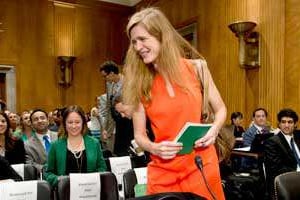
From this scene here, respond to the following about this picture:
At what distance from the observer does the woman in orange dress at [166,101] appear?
1.20 meters

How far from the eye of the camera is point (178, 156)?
1.20 m

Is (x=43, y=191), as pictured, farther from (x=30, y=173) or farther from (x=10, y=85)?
(x=10, y=85)

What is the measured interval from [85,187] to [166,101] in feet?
5.05

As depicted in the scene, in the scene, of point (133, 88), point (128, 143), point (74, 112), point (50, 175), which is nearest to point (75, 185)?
point (50, 175)

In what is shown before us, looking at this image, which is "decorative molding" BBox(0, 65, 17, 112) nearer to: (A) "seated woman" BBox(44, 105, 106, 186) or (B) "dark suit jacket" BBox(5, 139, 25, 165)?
(B) "dark suit jacket" BBox(5, 139, 25, 165)

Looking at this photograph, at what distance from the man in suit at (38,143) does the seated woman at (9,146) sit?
0.20 metres

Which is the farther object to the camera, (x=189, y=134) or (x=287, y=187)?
(x=287, y=187)

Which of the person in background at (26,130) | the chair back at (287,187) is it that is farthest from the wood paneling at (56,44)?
the chair back at (287,187)

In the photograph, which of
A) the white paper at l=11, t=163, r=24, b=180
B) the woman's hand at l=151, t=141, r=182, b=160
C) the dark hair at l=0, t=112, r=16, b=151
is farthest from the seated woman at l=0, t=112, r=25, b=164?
the woman's hand at l=151, t=141, r=182, b=160

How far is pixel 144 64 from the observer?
128 centimetres

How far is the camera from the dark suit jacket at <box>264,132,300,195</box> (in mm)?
3760

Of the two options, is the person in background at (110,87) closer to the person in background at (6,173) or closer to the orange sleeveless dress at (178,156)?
the person in background at (6,173)

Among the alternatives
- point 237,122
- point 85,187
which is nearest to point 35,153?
point 85,187

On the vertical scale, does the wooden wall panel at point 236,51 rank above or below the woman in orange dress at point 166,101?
above
